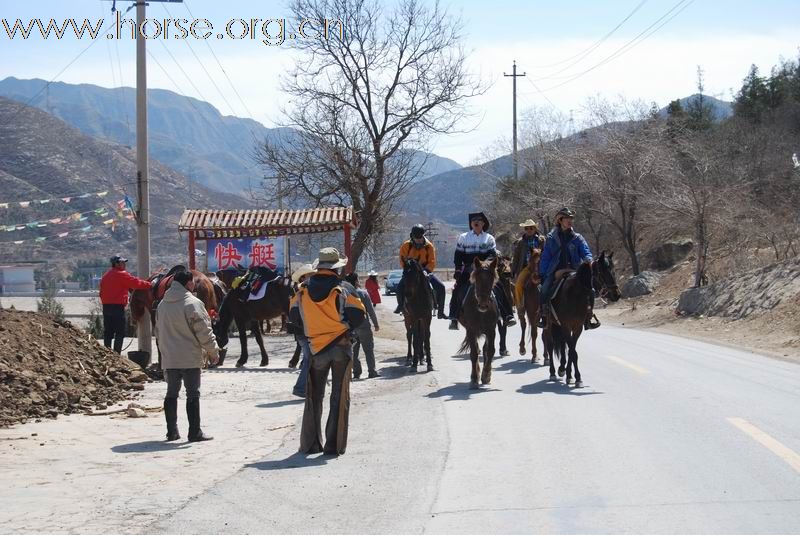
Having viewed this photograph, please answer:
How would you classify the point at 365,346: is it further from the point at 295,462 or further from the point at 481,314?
the point at 295,462

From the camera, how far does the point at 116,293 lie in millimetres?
17812

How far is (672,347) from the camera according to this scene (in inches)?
837

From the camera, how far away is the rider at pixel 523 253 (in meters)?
18.9

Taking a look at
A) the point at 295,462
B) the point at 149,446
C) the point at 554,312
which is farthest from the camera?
the point at 554,312

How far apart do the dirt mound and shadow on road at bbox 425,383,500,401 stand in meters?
4.76

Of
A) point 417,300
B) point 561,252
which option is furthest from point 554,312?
point 417,300

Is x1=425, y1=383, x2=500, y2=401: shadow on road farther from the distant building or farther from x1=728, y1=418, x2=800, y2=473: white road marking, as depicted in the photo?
the distant building

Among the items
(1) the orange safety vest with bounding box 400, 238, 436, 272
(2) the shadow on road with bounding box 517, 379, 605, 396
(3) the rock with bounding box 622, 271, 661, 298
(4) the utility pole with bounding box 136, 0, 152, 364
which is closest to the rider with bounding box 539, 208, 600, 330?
(2) the shadow on road with bounding box 517, 379, 605, 396

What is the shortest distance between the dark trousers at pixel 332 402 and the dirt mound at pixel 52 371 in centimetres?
416

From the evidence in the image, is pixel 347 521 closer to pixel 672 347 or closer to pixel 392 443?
→ pixel 392 443

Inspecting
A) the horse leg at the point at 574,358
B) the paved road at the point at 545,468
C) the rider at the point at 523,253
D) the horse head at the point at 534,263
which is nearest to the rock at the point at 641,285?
the rider at the point at 523,253

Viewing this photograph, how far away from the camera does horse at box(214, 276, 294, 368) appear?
789 inches

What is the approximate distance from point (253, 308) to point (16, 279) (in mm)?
50913

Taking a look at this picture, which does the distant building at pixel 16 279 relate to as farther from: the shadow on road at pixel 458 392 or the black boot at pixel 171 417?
the black boot at pixel 171 417
